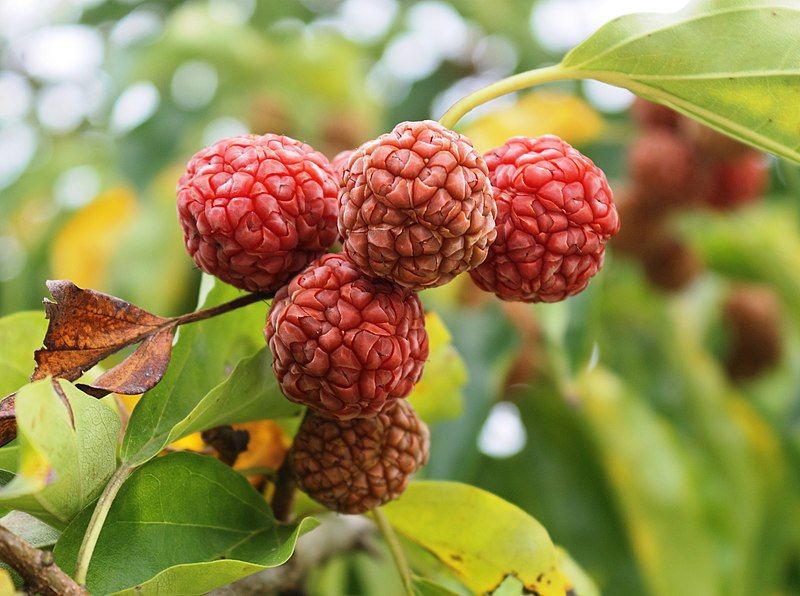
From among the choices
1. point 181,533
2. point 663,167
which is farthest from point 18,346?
point 663,167

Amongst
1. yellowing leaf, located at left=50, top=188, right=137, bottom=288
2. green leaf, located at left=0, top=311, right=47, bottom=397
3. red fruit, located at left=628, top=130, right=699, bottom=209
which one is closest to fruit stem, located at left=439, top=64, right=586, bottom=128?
green leaf, located at left=0, top=311, right=47, bottom=397

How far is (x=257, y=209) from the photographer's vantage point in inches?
41.0

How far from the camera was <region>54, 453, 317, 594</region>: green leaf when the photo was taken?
93 centimetres

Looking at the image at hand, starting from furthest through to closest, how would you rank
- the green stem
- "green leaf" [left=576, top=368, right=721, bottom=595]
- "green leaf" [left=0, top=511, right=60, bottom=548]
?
"green leaf" [left=576, top=368, right=721, bottom=595]
"green leaf" [left=0, top=511, right=60, bottom=548]
the green stem

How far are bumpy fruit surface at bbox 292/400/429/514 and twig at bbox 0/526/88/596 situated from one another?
341mm

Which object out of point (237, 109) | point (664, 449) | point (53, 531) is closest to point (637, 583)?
point (664, 449)

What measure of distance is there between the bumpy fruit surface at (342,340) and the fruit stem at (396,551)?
24 centimetres

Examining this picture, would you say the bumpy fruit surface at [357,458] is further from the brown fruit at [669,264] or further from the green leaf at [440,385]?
the brown fruit at [669,264]

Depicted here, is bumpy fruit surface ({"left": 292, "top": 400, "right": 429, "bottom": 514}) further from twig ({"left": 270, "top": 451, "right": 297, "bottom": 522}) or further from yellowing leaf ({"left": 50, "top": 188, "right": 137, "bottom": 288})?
yellowing leaf ({"left": 50, "top": 188, "right": 137, "bottom": 288})

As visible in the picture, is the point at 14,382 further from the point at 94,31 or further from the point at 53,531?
the point at 94,31

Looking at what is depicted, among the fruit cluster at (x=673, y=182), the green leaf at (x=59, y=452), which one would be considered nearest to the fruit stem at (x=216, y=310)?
the green leaf at (x=59, y=452)

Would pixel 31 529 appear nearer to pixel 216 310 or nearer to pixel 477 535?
pixel 216 310

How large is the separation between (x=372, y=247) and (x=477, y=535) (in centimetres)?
46

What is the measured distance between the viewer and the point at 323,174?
1.08 metres
